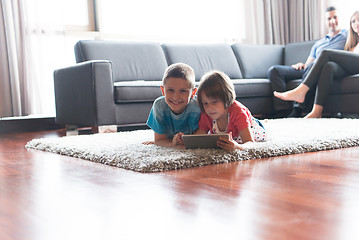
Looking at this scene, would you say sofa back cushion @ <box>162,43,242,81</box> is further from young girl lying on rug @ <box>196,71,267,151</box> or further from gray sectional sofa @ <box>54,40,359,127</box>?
young girl lying on rug @ <box>196,71,267,151</box>

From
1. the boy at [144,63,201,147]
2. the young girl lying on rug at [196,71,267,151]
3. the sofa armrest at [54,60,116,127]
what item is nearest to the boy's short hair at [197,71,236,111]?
the young girl lying on rug at [196,71,267,151]

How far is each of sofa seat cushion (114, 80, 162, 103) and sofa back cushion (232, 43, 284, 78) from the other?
4.91ft

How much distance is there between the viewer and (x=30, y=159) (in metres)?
1.81

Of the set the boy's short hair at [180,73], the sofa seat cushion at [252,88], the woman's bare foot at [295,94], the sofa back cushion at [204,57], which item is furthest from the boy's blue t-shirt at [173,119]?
the sofa back cushion at [204,57]

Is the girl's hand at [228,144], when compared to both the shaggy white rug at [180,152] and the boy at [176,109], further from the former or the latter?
A: the boy at [176,109]

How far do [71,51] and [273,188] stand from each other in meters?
3.60

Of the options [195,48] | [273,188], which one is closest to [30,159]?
[273,188]

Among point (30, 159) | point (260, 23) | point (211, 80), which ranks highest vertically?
point (260, 23)

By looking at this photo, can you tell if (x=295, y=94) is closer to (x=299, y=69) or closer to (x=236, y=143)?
(x=299, y=69)

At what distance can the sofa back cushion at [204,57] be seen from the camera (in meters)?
4.12

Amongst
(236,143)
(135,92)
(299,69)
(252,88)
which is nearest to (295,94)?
(252,88)

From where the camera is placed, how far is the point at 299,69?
4133 millimetres

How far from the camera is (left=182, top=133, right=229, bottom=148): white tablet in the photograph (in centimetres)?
161

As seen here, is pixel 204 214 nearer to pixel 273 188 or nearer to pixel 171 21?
pixel 273 188
